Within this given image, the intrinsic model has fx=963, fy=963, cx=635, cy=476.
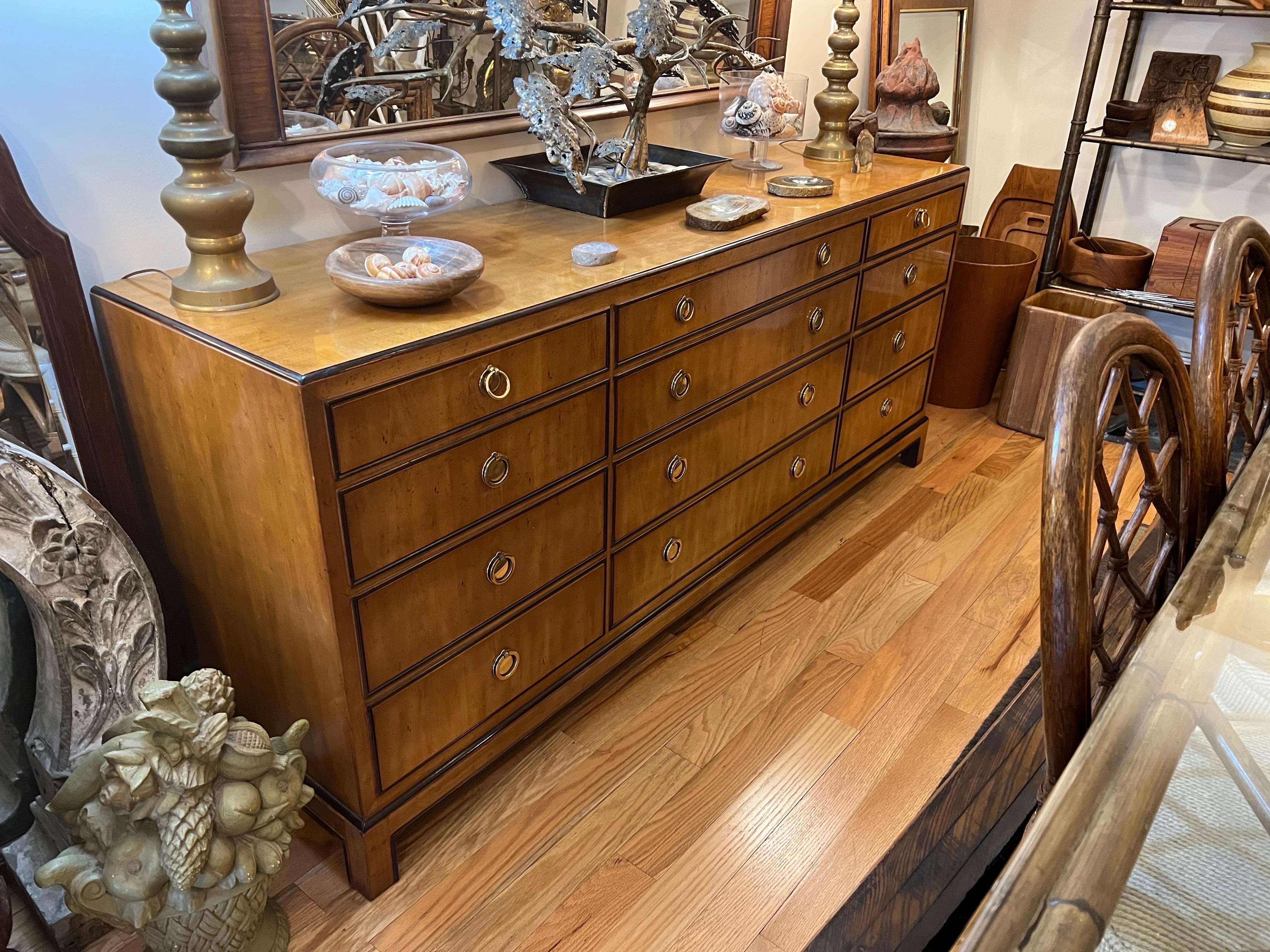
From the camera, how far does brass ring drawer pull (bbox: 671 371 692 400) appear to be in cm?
170

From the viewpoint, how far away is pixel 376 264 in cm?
134

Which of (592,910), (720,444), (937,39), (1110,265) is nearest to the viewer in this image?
(592,910)

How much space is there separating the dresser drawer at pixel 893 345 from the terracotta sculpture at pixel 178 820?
1.60m

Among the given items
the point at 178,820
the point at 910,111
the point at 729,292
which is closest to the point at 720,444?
the point at 729,292

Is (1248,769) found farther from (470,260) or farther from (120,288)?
(120,288)

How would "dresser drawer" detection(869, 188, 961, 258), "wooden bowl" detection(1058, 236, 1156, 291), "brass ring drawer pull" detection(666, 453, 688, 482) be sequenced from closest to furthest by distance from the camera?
"brass ring drawer pull" detection(666, 453, 688, 482), "dresser drawer" detection(869, 188, 961, 258), "wooden bowl" detection(1058, 236, 1156, 291)

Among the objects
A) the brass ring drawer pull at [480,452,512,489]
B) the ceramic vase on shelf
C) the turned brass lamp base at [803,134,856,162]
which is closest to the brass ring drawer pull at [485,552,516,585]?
the brass ring drawer pull at [480,452,512,489]

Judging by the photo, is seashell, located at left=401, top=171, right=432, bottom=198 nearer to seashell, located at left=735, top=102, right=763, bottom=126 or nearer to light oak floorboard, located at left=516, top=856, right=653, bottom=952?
seashell, located at left=735, top=102, right=763, bottom=126

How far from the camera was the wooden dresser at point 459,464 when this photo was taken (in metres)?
1.24

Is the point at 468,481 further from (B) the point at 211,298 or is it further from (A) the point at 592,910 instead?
(A) the point at 592,910

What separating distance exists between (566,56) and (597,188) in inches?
9.2

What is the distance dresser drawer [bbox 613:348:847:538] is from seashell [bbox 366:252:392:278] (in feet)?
1.72

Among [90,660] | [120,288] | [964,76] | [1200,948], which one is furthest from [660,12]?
[964,76]

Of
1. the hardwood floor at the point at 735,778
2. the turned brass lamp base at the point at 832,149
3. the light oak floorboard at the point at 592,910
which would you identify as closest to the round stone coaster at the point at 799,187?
the turned brass lamp base at the point at 832,149
